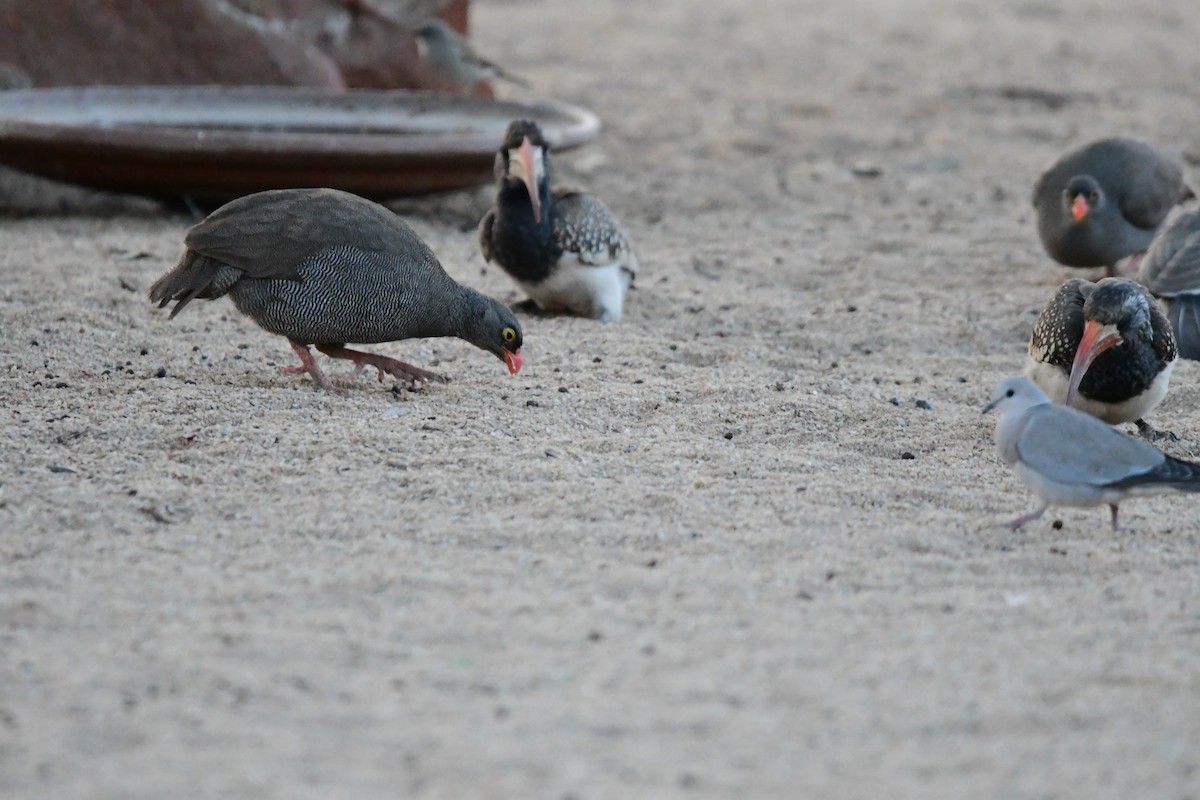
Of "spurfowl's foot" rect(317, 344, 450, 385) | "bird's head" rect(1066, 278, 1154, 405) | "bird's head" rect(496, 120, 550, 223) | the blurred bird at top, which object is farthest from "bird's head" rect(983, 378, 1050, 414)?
the blurred bird at top

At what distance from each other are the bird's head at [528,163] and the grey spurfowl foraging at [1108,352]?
2.16 meters

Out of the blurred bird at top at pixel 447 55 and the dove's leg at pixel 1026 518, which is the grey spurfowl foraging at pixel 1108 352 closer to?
the dove's leg at pixel 1026 518

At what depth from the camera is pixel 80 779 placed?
283 centimetres

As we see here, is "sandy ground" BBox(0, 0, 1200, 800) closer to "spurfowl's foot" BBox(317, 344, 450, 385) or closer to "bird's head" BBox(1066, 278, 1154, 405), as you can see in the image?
"spurfowl's foot" BBox(317, 344, 450, 385)

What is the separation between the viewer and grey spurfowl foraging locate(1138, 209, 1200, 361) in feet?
19.7

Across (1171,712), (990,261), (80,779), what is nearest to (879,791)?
(1171,712)

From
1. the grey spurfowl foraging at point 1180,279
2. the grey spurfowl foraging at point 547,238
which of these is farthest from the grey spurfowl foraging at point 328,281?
the grey spurfowl foraging at point 1180,279

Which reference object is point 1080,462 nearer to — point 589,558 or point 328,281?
point 589,558

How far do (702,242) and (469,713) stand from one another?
5210 millimetres

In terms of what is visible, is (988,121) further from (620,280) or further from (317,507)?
(317,507)

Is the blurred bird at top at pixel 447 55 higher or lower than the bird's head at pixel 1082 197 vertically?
lower

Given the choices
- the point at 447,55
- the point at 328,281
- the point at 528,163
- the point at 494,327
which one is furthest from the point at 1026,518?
the point at 447,55

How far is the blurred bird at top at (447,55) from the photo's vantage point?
997 cm

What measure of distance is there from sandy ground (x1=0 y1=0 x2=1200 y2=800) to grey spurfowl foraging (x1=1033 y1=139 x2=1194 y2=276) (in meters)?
0.26
